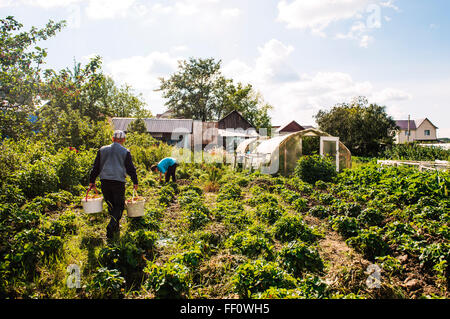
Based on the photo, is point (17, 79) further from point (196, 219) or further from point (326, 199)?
point (326, 199)

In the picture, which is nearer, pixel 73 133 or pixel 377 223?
pixel 377 223

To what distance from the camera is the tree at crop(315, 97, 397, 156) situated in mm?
24906

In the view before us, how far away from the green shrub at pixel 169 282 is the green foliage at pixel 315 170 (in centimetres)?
897

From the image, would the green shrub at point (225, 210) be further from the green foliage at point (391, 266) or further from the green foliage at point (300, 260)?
the green foliage at point (391, 266)

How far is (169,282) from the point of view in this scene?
112 inches

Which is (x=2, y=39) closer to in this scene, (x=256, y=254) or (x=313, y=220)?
(x=256, y=254)

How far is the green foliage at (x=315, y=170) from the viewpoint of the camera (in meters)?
11.0

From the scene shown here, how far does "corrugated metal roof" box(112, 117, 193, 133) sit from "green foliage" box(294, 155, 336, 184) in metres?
25.9

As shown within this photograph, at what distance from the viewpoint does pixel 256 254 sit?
3855 millimetres

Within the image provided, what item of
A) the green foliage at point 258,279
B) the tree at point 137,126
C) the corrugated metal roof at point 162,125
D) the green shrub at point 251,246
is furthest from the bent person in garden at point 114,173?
the corrugated metal roof at point 162,125

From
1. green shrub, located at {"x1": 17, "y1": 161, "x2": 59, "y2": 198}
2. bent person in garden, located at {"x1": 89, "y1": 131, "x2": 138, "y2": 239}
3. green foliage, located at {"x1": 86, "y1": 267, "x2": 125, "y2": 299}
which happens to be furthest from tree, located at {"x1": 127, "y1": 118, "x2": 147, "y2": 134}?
green foliage, located at {"x1": 86, "y1": 267, "x2": 125, "y2": 299}

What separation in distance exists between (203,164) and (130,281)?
10938 mm

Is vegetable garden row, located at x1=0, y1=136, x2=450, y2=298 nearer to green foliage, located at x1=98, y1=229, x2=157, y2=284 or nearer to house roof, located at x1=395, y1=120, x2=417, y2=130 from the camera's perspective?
green foliage, located at x1=98, y1=229, x2=157, y2=284
